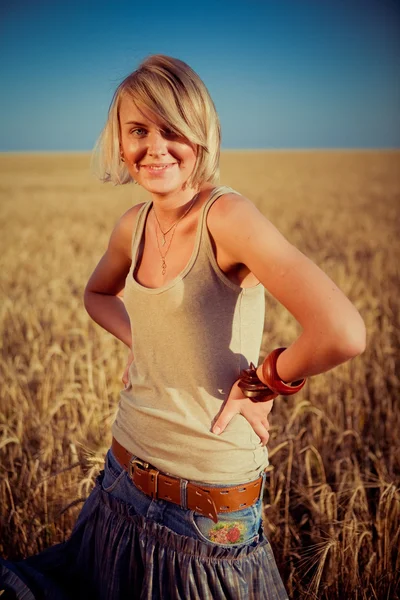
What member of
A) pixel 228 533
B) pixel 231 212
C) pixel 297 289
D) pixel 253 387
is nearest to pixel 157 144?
pixel 231 212

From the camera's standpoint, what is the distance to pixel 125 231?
1.59 metres

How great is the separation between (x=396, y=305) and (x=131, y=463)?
4.51 metres

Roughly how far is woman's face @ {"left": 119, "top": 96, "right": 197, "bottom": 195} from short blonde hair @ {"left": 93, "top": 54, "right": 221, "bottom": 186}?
2cm

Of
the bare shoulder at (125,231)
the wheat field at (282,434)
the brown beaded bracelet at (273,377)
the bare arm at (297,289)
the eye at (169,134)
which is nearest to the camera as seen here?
the bare arm at (297,289)

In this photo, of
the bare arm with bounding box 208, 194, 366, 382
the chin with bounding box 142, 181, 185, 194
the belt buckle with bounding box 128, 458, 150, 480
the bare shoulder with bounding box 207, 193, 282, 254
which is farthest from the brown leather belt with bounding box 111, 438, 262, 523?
the chin with bounding box 142, 181, 185, 194

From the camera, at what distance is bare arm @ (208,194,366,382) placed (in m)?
1.08

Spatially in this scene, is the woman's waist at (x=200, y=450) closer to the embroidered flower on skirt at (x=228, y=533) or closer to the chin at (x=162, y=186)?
the embroidered flower on skirt at (x=228, y=533)

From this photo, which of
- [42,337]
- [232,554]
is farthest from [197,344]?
[42,337]

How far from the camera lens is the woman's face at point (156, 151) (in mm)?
1321

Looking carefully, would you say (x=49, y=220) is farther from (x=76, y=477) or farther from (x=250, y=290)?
(x=250, y=290)

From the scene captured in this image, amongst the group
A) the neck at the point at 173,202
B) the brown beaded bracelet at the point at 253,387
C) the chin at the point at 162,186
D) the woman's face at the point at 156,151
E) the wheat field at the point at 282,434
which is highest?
the woman's face at the point at 156,151

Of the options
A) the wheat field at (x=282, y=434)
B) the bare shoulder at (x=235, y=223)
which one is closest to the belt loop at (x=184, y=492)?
the bare shoulder at (x=235, y=223)

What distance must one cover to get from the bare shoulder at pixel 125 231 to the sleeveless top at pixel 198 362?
9.8 inches

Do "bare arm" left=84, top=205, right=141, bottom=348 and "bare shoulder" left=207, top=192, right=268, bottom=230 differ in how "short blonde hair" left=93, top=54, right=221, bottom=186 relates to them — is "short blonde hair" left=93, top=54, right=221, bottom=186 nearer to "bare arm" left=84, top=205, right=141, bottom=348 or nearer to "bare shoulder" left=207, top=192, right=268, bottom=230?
"bare shoulder" left=207, top=192, right=268, bottom=230
